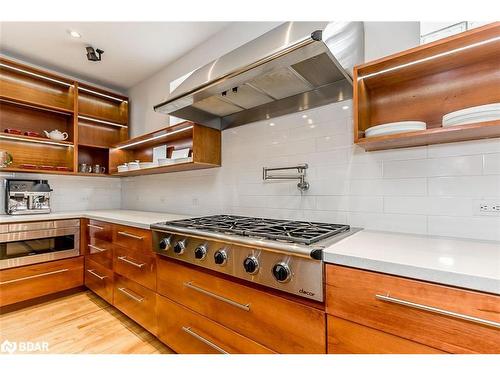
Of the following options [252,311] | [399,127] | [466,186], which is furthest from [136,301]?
[466,186]

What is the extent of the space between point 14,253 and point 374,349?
3024 mm

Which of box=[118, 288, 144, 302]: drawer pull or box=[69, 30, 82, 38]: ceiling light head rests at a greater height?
A: box=[69, 30, 82, 38]: ceiling light head

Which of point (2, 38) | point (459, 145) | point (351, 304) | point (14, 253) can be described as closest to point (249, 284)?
point (351, 304)

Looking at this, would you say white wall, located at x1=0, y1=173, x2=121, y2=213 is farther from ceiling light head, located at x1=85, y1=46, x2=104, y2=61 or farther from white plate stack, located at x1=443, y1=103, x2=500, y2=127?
white plate stack, located at x1=443, y1=103, x2=500, y2=127

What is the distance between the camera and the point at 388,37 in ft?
4.82

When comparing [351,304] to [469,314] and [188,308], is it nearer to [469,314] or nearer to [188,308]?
[469,314]

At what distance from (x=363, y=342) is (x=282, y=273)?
374 mm

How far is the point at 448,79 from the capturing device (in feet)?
4.20

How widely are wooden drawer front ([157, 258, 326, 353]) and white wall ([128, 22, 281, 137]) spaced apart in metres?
1.65

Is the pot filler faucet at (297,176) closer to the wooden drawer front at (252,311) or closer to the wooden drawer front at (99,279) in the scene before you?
the wooden drawer front at (252,311)

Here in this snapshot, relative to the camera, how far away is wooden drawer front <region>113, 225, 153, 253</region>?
1.85 meters

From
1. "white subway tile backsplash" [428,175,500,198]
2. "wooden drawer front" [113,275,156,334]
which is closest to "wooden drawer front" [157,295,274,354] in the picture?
"wooden drawer front" [113,275,156,334]

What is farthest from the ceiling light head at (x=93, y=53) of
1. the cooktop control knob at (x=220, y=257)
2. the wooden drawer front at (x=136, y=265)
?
the cooktop control knob at (x=220, y=257)

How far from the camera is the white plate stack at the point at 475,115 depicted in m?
0.98
